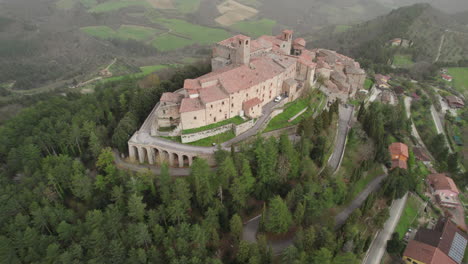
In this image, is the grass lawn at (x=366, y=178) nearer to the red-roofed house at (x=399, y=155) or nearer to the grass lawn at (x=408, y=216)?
the red-roofed house at (x=399, y=155)

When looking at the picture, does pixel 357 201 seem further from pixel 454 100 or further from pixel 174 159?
pixel 454 100

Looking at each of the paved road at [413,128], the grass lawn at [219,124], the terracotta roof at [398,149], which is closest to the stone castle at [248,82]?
the grass lawn at [219,124]

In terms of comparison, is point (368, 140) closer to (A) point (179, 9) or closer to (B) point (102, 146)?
(B) point (102, 146)

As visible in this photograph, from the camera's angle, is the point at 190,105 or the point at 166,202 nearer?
the point at 166,202

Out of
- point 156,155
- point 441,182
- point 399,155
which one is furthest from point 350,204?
point 156,155

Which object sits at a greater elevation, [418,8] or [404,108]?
[418,8]

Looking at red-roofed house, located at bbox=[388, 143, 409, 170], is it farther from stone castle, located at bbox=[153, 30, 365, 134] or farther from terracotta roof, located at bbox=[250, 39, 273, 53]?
terracotta roof, located at bbox=[250, 39, 273, 53]

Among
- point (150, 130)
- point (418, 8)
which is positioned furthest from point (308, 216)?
point (418, 8)
